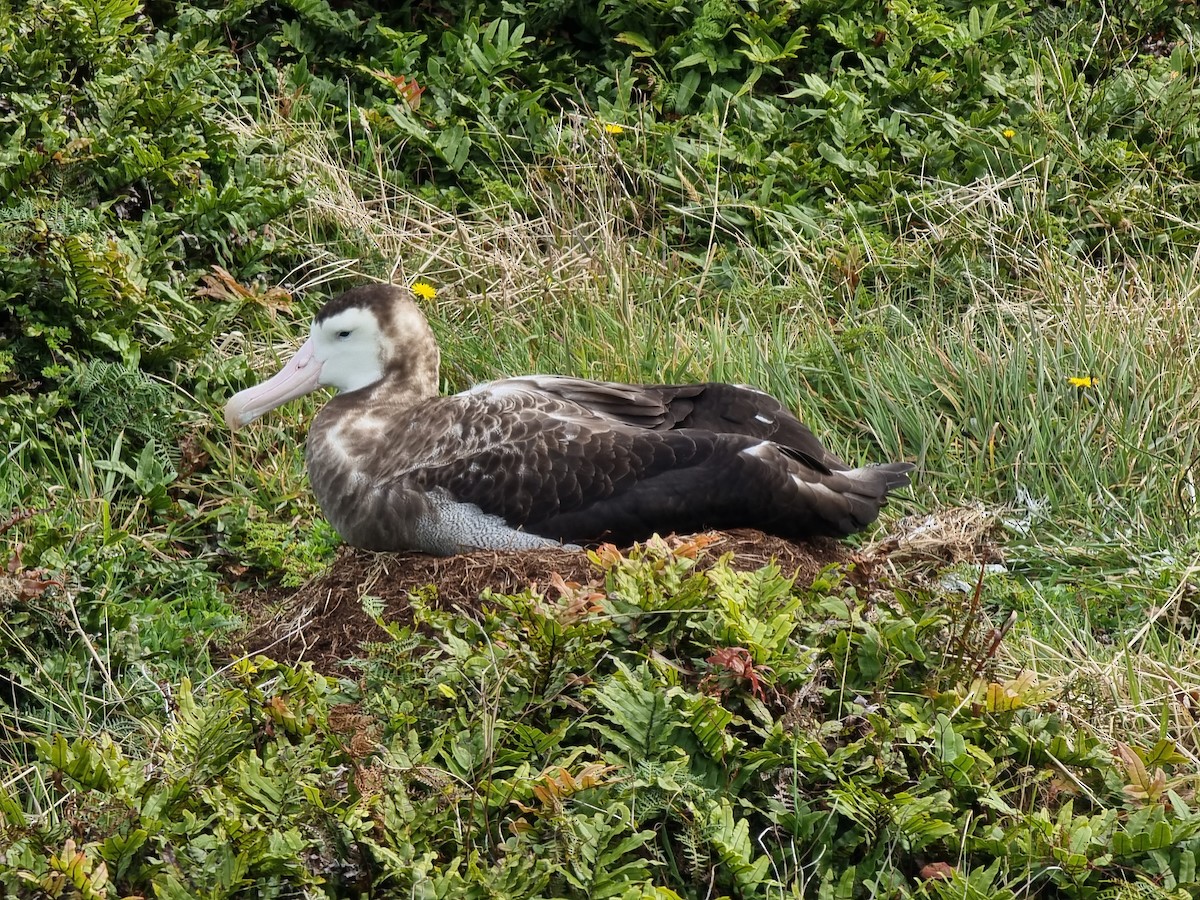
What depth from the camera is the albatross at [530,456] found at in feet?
13.2

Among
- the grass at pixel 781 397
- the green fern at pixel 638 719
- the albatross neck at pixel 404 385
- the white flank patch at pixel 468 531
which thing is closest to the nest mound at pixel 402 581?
the white flank patch at pixel 468 531

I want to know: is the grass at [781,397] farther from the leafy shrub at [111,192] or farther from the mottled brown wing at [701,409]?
the mottled brown wing at [701,409]

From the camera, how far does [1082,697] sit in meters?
3.41

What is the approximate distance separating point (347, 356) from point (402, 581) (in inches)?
31.6

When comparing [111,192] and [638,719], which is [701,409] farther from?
[111,192]

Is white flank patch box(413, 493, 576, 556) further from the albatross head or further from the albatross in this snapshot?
the albatross head

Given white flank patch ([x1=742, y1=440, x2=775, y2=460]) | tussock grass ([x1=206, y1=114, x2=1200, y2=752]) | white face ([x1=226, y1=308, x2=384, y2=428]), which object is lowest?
tussock grass ([x1=206, y1=114, x2=1200, y2=752])

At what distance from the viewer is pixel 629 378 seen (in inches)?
202

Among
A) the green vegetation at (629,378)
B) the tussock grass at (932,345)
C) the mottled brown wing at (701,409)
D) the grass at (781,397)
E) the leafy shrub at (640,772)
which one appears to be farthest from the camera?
the mottled brown wing at (701,409)

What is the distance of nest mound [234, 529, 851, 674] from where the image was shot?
3797mm

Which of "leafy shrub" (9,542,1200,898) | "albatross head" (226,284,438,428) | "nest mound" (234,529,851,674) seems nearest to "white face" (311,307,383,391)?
"albatross head" (226,284,438,428)

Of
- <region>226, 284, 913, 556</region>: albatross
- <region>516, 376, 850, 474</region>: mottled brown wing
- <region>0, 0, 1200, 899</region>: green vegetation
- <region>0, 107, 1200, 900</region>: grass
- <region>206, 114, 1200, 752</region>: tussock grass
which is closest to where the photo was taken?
<region>0, 0, 1200, 899</region>: green vegetation

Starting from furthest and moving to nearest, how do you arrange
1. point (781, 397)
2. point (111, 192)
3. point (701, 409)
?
point (111, 192) → point (781, 397) → point (701, 409)

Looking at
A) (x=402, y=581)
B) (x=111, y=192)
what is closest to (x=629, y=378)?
(x=402, y=581)
